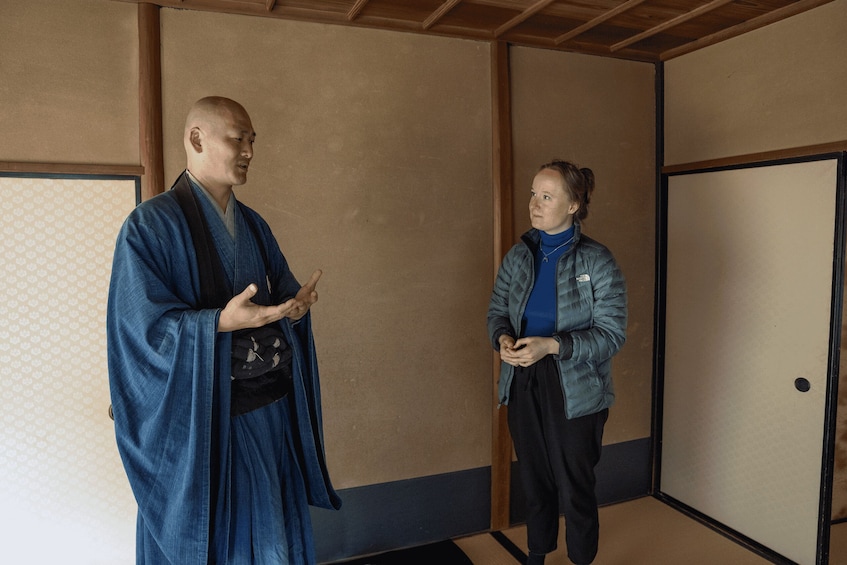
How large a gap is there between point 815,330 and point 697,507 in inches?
43.0

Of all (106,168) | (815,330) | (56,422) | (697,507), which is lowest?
(697,507)

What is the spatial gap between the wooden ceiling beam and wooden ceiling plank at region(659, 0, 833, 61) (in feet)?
1.88

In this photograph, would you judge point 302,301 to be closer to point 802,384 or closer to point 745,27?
point 802,384

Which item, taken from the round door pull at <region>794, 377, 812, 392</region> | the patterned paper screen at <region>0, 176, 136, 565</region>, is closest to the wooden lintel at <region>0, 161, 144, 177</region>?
the patterned paper screen at <region>0, 176, 136, 565</region>

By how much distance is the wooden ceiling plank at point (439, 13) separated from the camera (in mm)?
2337

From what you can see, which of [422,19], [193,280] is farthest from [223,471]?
[422,19]

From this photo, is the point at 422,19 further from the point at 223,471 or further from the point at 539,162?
the point at 223,471

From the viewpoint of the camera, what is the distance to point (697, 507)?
2.98 metres

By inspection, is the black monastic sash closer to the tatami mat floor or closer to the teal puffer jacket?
the teal puffer jacket

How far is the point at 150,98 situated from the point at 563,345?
1.72 meters

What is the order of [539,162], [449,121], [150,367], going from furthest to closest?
[539,162], [449,121], [150,367]

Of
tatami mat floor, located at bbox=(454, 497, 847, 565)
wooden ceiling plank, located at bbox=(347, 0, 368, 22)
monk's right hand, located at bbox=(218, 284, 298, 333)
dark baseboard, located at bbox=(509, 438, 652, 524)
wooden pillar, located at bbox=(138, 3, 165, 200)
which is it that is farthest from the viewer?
dark baseboard, located at bbox=(509, 438, 652, 524)

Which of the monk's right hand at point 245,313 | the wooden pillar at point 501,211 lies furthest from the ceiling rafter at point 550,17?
the monk's right hand at point 245,313

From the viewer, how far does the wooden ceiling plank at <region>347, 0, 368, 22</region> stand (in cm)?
232
